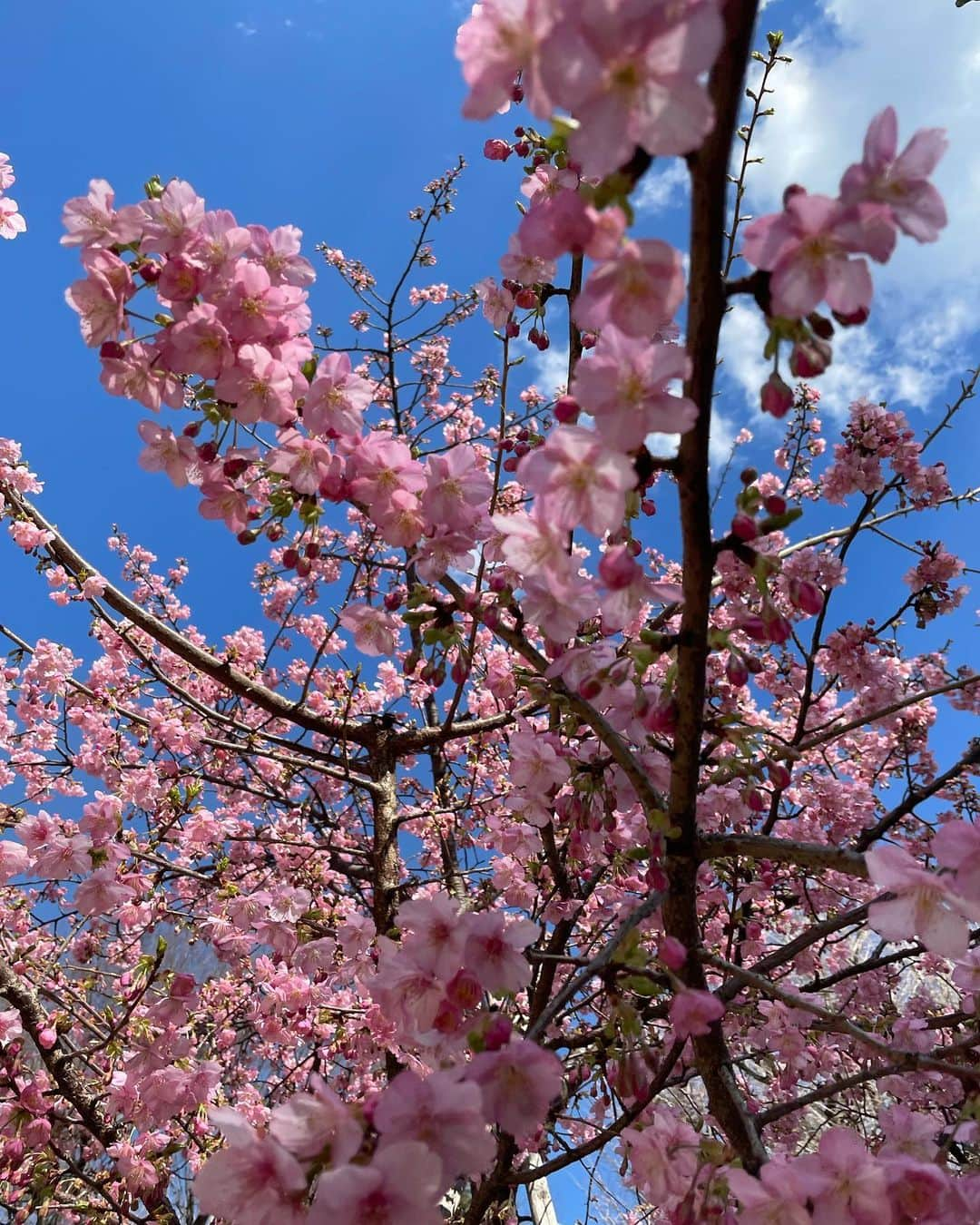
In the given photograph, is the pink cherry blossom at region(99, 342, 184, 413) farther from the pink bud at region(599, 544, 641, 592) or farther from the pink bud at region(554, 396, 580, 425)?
the pink bud at region(599, 544, 641, 592)

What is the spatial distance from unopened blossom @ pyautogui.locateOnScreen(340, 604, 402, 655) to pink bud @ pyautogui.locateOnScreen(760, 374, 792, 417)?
1.39m

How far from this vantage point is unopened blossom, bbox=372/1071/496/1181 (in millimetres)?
1054

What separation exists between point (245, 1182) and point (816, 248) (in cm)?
162

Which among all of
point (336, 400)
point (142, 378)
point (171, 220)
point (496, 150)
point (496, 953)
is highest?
point (496, 150)

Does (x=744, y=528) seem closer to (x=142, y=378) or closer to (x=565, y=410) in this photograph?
(x=565, y=410)

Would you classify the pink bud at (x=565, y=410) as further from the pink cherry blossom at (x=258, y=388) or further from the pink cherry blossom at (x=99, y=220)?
the pink cherry blossom at (x=99, y=220)

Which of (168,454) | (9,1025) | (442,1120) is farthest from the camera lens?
(9,1025)

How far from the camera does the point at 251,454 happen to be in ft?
6.56

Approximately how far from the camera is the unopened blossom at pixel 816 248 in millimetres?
1004

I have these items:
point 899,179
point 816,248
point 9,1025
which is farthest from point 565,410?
point 9,1025

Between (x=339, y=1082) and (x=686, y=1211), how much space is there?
5.49m

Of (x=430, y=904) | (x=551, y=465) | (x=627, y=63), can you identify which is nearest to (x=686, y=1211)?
(x=430, y=904)

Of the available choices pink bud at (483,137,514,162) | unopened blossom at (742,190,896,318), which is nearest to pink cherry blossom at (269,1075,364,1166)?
unopened blossom at (742,190,896,318)

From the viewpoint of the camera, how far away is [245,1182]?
43.8 inches
